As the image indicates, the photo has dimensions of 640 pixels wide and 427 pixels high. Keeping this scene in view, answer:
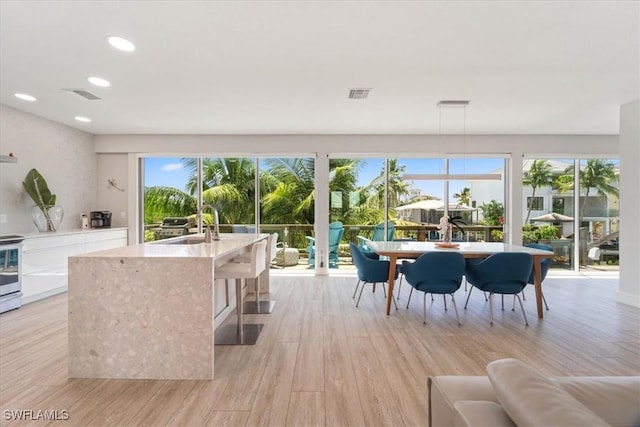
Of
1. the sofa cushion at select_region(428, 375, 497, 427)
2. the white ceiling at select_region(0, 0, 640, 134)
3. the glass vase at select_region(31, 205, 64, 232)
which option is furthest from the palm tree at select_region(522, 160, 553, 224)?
the glass vase at select_region(31, 205, 64, 232)

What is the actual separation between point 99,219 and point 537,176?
820 cm

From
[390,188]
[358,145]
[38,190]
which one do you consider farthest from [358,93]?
[38,190]

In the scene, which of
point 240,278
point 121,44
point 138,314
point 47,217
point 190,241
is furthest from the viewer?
point 47,217

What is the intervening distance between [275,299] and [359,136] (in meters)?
3.39

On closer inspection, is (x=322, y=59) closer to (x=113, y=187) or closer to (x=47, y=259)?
(x=47, y=259)

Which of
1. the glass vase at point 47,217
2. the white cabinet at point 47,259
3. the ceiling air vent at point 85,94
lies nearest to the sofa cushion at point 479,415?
the ceiling air vent at point 85,94

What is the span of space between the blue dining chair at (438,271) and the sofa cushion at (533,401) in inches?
98.4

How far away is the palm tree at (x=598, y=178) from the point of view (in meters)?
6.15

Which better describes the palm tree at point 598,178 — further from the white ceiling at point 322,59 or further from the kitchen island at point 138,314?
the kitchen island at point 138,314

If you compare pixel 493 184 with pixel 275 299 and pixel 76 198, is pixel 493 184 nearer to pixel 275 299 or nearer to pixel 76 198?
pixel 275 299

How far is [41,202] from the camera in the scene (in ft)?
15.4

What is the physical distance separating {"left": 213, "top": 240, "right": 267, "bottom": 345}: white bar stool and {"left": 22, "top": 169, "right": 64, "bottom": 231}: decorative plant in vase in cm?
363

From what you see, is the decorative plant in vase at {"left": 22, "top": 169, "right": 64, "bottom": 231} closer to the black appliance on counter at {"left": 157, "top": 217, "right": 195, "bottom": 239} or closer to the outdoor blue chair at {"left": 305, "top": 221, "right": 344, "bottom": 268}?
the black appliance on counter at {"left": 157, "top": 217, "right": 195, "bottom": 239}

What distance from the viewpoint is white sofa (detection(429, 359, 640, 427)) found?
76 centimetres
